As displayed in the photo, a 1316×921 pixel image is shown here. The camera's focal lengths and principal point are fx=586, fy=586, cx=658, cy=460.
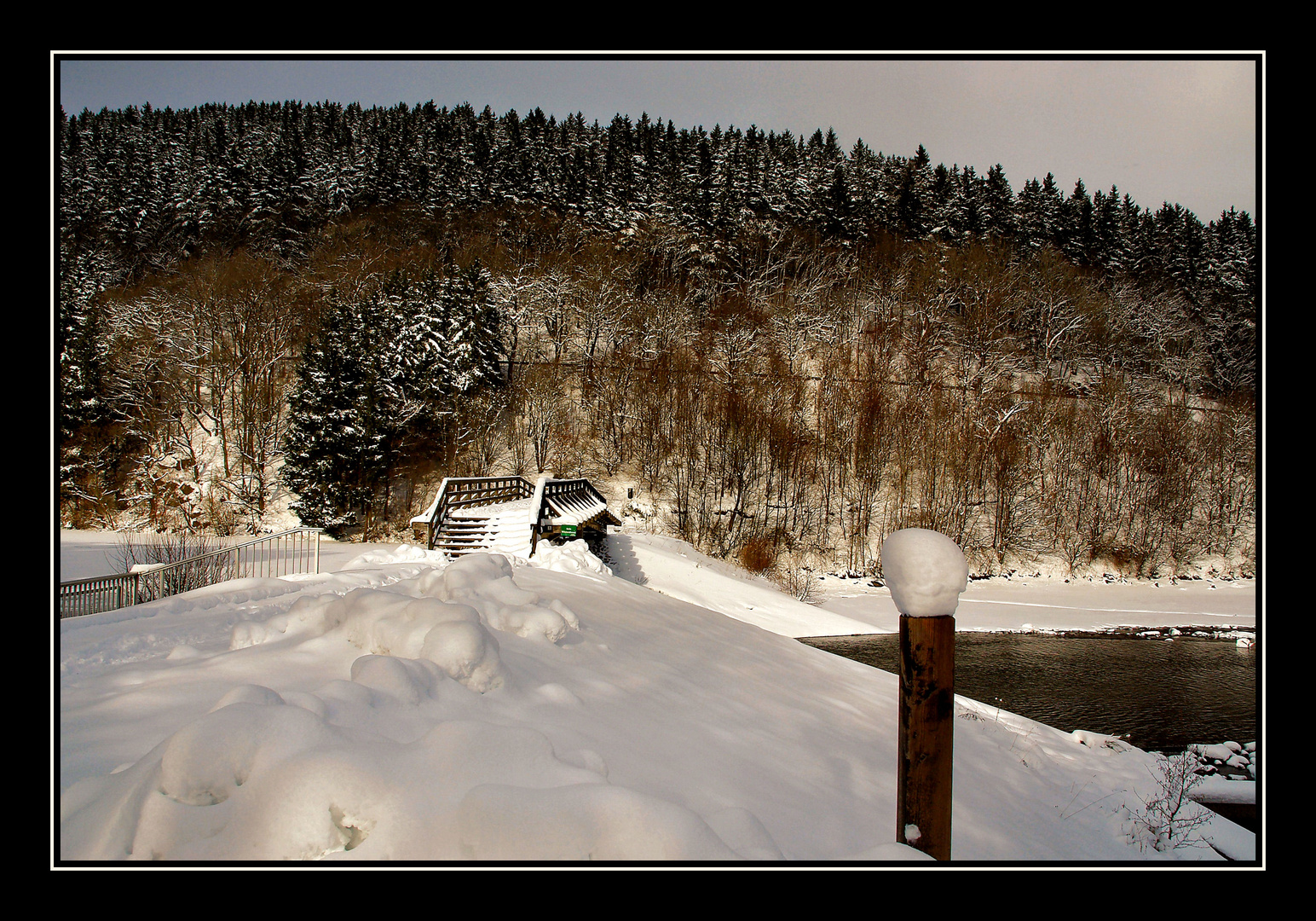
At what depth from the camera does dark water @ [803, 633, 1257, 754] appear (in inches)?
415

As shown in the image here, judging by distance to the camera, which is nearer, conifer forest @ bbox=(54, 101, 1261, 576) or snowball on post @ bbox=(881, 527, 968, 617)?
snowball on post @ bbox=(881, 527, 968, 617)

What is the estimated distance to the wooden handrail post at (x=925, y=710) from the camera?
2463 millimetres

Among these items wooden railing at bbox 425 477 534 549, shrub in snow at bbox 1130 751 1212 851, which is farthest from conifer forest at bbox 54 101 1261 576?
shrub in snow at bbox 1130 751 1212 851

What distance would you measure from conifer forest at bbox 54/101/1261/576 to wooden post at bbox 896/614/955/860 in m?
22.3

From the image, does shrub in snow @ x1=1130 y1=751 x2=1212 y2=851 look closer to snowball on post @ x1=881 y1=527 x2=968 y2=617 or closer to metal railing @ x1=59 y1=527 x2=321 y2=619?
snowball on post @ x1=881 y1=527 x2=968 y2=617

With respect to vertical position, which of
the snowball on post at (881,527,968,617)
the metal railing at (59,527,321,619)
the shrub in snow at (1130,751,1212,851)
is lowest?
the shrub in snow at (1130,751,1212,851)

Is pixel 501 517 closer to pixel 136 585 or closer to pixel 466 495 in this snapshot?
pixel 466 495

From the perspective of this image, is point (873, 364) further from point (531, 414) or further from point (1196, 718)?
point (1196, 718)

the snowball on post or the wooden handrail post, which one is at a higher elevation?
the snowball on post

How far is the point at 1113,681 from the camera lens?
1347cm

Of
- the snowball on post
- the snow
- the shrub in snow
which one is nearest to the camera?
the snow
